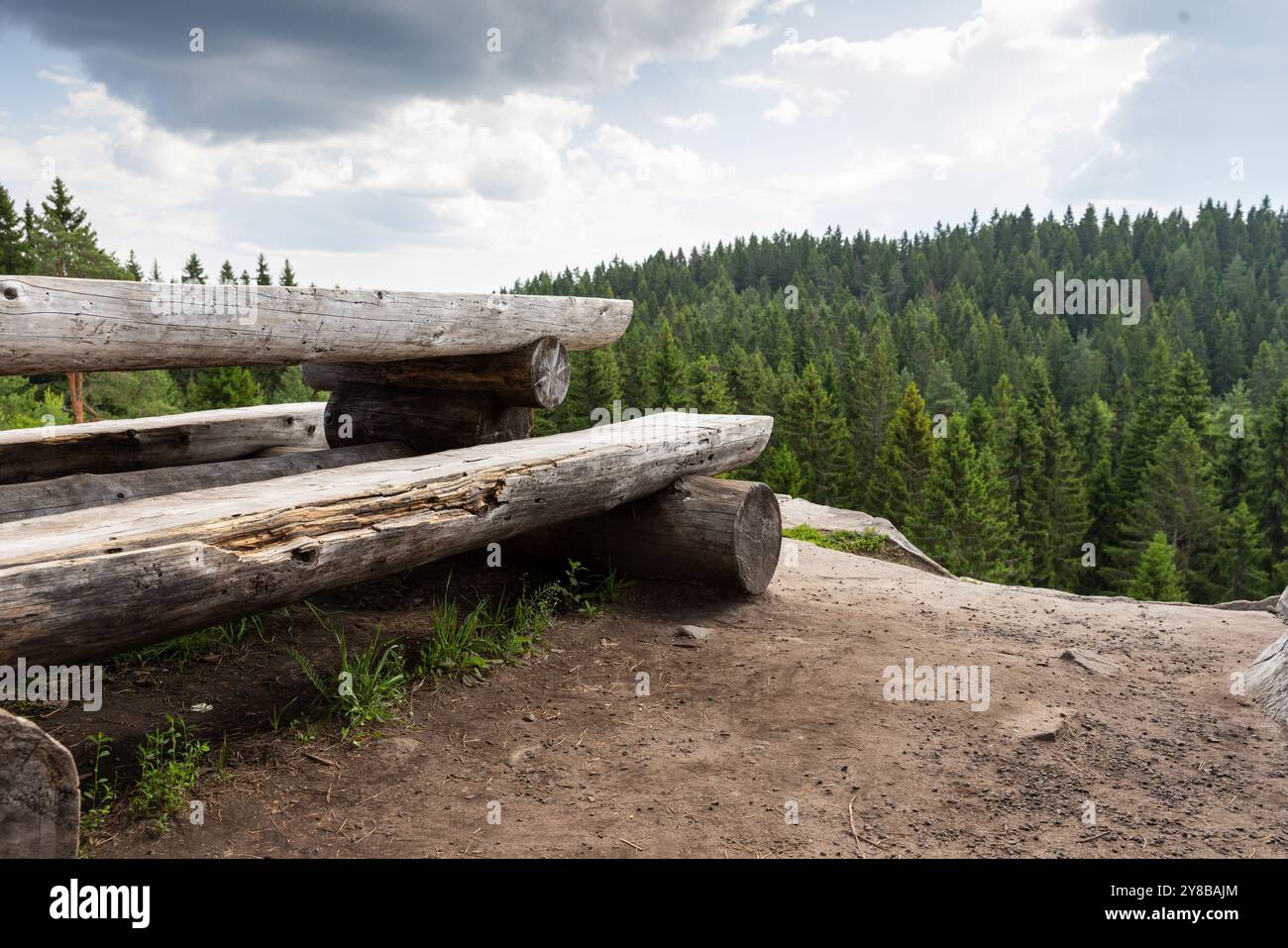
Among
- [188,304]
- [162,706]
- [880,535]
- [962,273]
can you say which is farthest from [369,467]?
[962,273]

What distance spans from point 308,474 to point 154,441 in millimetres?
2281

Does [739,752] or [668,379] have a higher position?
[668,379]

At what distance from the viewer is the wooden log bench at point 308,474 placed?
334 centimetres

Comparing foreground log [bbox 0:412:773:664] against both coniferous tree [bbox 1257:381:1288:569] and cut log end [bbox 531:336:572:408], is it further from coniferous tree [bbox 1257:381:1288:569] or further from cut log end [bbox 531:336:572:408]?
coniferous tree [bbox 1257:381:1288:569]

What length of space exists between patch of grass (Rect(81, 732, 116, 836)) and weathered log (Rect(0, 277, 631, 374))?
64.6 inches

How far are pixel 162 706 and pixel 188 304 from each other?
6.56 ft

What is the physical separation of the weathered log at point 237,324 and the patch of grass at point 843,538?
6.06 metres

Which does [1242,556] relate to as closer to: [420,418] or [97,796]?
[420,418]

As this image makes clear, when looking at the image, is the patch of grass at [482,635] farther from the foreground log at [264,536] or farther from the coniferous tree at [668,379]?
the coniferous tree at [668,379]

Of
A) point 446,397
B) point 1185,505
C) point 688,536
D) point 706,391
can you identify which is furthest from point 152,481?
point 1185,505

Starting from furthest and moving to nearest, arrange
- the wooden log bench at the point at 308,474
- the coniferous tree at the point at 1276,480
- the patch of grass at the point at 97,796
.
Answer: the coniferous tree at the point at 1276,480 < the patch of grass at the point at 97,796 < the wooden log bench at the point at 308,474

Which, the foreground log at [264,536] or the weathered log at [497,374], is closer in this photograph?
the foreground log at [264,536]

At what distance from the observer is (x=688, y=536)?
6520 mm

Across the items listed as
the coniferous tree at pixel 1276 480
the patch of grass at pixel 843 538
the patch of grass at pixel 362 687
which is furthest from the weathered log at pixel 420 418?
the coniferous tree at pixel 1276 480
